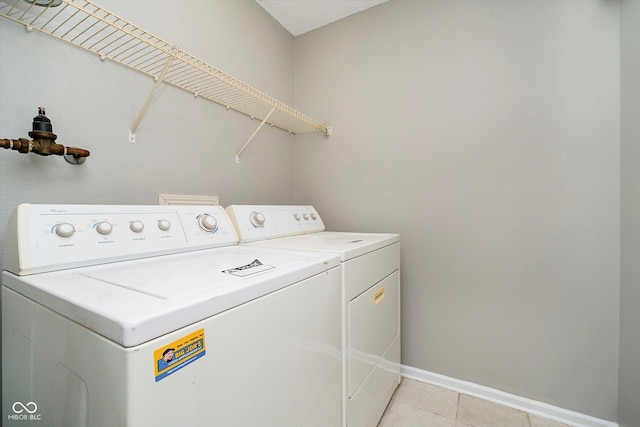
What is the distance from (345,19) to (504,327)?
7.41 feet

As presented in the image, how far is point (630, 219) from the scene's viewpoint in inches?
46.5

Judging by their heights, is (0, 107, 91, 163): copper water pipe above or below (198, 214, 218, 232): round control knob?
above

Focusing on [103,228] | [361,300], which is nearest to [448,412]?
[361,300]

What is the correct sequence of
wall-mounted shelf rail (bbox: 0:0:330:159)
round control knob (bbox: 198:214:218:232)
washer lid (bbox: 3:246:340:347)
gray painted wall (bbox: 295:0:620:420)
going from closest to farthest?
washer lid (bbox: 3:246:340:347) < wall-mounted shelf rail (bbox: 0:0:330:159) < round control knob (bbox: 198:214:218:232) < gray painted wall (bbox: 295:0:620:420)

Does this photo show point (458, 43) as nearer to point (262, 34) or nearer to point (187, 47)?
point (262, 34)

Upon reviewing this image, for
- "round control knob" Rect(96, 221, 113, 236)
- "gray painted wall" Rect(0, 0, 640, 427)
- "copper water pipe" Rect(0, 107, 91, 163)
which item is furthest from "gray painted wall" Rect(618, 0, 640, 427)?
"copper water pipe" Rect(0, 107, 91, 163)

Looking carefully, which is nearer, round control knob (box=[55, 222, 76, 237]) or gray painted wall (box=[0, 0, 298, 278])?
round control knob (box=[55, 222, 76, 237])

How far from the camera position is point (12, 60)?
34.5 inches

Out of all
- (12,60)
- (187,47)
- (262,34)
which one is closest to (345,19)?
(262,34)

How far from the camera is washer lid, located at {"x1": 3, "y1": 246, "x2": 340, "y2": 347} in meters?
0.43

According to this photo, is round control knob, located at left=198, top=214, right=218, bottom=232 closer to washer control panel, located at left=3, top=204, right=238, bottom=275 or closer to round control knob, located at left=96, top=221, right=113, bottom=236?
washer control panel, located at left=3, top=204, right=238, bottom=275

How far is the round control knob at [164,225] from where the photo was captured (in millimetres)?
986

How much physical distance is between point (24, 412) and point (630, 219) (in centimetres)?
220

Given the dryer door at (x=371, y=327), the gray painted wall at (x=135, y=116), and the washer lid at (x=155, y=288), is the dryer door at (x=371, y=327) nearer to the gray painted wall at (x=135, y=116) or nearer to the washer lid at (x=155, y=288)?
the washer lid at (x=155, y=288)
